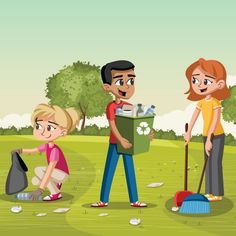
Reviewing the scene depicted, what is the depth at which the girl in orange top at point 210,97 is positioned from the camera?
12.2 metres

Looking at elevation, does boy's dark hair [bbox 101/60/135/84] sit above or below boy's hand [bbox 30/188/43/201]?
above

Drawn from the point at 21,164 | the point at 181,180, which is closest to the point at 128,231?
the point at 21,164

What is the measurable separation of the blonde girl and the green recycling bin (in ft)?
4.35

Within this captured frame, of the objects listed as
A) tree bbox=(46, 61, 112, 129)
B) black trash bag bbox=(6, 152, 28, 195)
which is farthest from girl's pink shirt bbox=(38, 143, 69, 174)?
tree bbox=(46, 61, 112, 129)

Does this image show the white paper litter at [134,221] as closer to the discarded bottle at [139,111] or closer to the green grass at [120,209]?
the green grass at [120,209]

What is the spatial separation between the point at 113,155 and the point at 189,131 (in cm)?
155

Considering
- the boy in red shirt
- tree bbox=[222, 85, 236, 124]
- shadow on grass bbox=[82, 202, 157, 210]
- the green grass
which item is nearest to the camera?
the green grass

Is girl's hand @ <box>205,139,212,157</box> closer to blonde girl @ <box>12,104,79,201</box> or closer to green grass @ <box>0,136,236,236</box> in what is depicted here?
green grass @ <box>0,136,236,236</box>

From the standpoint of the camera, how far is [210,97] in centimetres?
1235

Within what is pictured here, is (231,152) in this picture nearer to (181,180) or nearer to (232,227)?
(181,180)

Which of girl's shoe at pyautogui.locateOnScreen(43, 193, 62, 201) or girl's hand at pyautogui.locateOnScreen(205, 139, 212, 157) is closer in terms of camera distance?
girl's hand at pyautogui.locateOnScreen(205, 139, 212, 157)

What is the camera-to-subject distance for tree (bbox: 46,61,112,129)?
53.0 meters

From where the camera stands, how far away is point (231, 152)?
23.0m

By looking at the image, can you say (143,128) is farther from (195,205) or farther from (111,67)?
(195,205)
